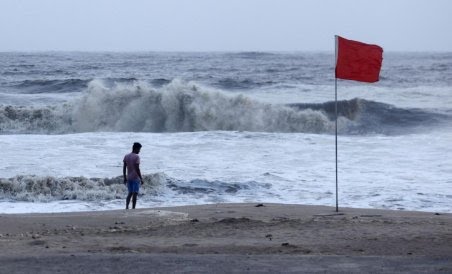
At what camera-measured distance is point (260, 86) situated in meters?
41.6

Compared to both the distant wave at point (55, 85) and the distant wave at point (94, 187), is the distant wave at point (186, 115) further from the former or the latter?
the distant wave at point (94, 187)

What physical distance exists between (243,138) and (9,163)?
25.2ft

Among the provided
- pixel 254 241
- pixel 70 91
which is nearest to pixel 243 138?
pixel 254 241

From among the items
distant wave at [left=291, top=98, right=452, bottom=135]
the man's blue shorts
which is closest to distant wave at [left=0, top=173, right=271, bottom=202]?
the man's blue shorts

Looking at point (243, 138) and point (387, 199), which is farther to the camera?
point (243, 138)

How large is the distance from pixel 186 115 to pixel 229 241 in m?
20.6

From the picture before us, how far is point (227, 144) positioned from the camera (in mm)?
21094

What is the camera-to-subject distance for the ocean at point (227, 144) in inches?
558

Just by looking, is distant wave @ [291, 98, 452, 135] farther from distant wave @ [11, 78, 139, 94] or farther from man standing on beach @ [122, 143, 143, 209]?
man standing on beach @ [122, 143, 143, 209]

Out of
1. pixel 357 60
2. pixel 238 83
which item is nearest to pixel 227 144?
pixel 357 60

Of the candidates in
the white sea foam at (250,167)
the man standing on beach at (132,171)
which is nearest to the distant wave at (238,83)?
the white sea foam at (250,167)

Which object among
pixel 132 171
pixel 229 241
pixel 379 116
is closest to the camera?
pixel 229 241

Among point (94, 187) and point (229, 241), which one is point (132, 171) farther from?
point (229, 241)

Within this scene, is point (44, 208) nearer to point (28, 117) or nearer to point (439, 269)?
point (439, 269)
